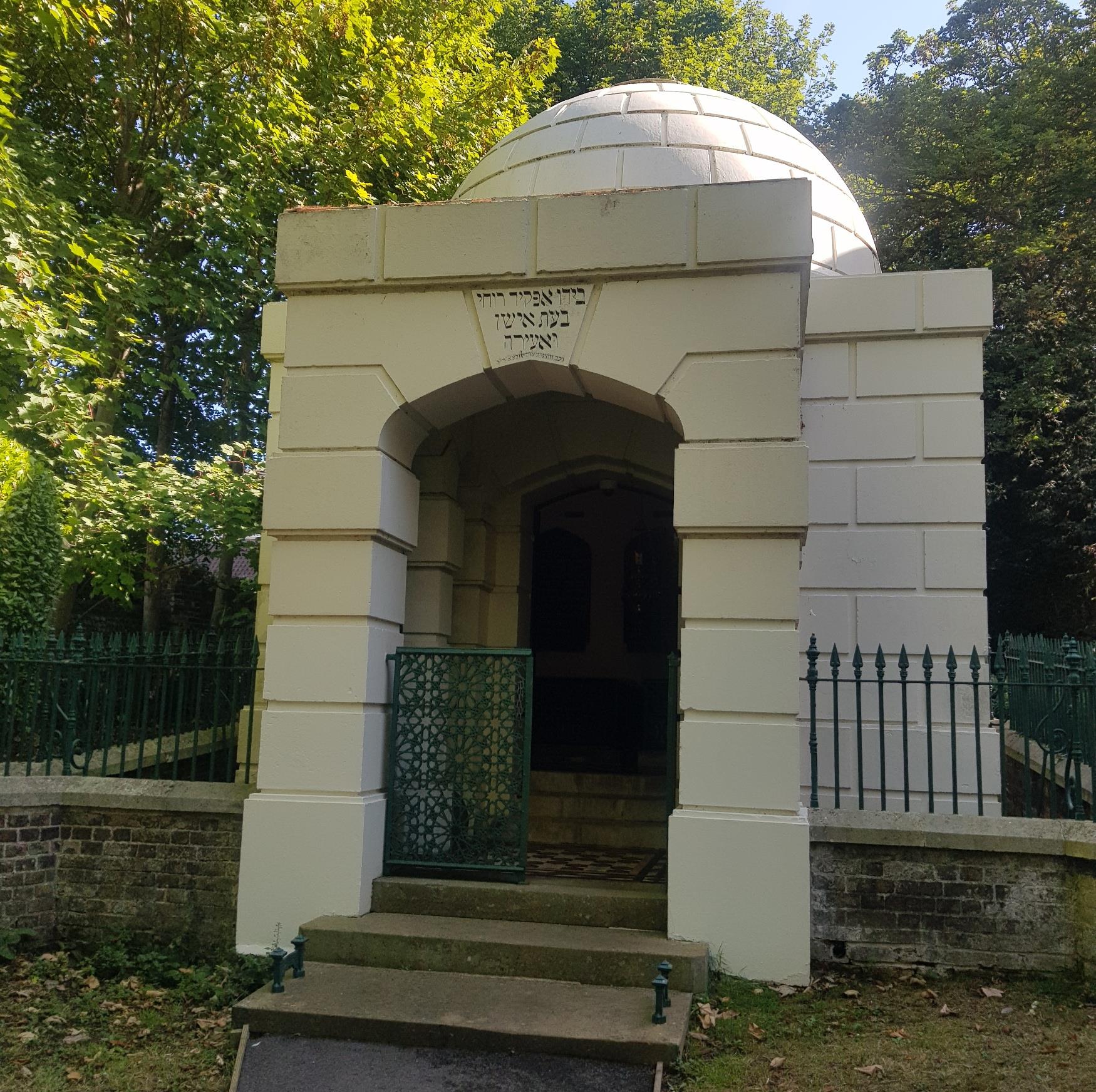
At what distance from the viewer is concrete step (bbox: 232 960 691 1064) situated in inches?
189

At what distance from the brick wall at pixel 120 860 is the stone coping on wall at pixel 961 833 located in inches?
151

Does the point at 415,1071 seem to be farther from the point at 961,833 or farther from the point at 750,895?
the point at 961,833

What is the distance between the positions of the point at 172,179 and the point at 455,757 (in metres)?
11.1

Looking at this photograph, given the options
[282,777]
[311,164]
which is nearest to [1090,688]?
[282,777]

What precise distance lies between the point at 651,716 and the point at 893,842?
5981mm

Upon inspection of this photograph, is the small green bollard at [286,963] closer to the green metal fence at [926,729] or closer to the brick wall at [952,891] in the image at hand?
the brick wall at [952,891]

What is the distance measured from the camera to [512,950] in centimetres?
564

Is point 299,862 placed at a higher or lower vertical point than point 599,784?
lower

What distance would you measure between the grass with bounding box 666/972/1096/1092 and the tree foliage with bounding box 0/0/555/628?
9.77 meters

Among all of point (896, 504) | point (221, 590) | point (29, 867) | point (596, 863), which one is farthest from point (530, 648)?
point (221, 590)

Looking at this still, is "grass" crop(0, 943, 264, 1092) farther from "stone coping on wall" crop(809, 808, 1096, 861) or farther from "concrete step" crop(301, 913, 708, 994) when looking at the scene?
"stone coping on wall" crop(809, 808, 1096, 861)

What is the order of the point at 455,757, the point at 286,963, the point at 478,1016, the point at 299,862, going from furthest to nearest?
the point at 455,757, the point at 299,862, the point at 286,963, the point at 478,1016

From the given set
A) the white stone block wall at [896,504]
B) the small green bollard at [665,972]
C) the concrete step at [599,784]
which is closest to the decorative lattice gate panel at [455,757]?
the small green bollard at [665,972]

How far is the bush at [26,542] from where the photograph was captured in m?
9.76
